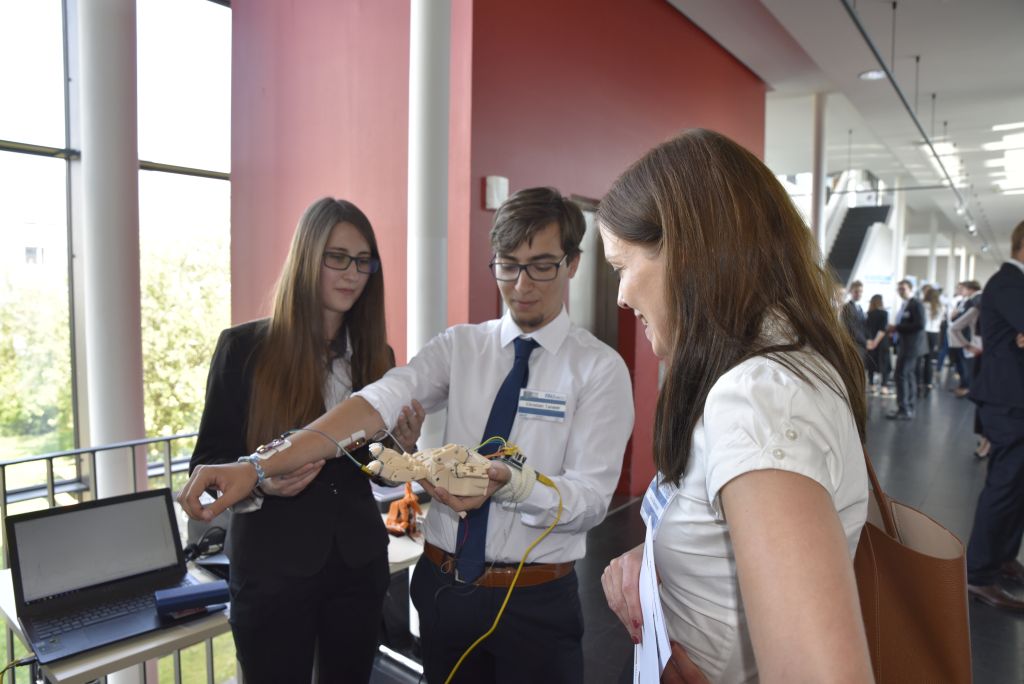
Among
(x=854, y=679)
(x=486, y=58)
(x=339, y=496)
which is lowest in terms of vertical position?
(x=339, y=496)

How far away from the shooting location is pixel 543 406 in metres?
1.61

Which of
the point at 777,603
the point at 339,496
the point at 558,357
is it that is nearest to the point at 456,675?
the point at 339,496

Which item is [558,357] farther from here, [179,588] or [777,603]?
[179,588]

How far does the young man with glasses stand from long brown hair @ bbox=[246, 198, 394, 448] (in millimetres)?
276

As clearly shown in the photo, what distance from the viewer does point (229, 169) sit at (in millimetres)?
5039

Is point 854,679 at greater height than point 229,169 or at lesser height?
lesser

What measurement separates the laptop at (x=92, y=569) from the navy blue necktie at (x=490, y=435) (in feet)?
3.42

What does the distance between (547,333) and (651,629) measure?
0.98m

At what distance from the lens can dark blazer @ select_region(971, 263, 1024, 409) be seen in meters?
3.34

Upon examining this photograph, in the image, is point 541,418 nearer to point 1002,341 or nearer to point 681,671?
point 681,671

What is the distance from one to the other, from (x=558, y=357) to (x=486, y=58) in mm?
2707

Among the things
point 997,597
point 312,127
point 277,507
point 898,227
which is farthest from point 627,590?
point 898,227

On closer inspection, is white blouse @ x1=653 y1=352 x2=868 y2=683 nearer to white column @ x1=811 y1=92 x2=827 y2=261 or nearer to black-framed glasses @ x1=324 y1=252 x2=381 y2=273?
black-framed glasses @ x1=324 y1=252 x2=381 y2=273

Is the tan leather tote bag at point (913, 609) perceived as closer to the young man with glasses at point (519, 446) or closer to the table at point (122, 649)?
the young man with glasses at point (519, 446)
